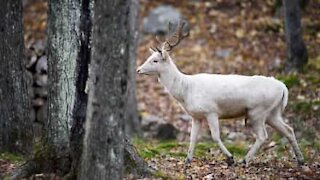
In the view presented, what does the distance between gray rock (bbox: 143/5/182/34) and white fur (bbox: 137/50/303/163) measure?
11125mm

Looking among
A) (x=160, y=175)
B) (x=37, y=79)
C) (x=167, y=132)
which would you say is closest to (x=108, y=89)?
(x=160, y=175)

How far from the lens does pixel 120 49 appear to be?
5.98 metres

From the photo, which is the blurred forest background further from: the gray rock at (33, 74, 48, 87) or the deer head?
the deer head

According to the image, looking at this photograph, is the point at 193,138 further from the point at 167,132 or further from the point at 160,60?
the point at 167,132

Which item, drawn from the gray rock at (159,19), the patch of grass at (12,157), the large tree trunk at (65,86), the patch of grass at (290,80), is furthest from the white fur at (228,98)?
the gray rock at (159,19)

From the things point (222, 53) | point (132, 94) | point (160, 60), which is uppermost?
point (222, 53)

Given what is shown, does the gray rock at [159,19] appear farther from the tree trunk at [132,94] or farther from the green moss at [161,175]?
the green moss at [161,175]

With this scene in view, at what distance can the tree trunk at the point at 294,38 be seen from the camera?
15539 mm

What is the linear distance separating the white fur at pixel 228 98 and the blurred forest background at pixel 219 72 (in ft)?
1.54

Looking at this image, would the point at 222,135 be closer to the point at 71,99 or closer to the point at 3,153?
the point at 3,153

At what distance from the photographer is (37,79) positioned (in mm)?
14469

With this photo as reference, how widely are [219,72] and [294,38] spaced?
7.93 feet

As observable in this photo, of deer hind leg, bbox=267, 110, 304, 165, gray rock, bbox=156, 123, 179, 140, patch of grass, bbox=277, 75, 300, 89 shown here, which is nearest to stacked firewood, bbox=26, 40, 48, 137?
gray rock, bbox=156, 123, 179, 140

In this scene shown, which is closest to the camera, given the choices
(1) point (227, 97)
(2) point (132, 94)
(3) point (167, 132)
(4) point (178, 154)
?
(1) point (227, 97)
